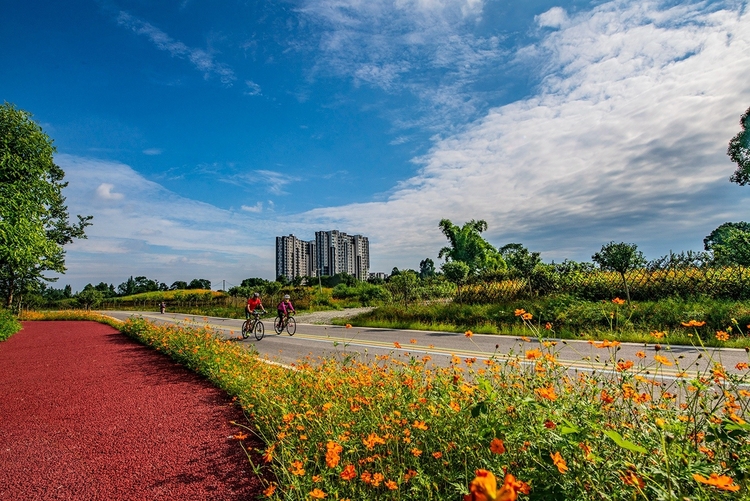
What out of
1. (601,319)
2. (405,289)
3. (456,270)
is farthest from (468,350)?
(405,289)

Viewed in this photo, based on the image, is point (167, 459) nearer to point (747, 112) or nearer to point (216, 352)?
point (216, 352)

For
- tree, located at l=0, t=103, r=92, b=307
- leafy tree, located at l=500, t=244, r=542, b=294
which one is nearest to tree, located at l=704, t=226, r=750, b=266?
Answer: leafy tree, located at l=500, t=244, r=542, b=294

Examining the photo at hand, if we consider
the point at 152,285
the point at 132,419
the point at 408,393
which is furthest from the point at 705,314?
the point at 152,285

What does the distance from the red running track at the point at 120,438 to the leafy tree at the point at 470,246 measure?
41.9m

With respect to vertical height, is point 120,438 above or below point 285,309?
below

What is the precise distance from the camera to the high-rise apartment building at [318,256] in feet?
312

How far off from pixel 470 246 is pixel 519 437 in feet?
151

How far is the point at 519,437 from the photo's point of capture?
2.18 metres

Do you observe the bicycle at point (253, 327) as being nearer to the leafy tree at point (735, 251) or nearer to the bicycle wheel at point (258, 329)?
the bicycle wheel at point (258, 329)

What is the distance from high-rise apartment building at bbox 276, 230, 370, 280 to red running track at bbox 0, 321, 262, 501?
84454mm

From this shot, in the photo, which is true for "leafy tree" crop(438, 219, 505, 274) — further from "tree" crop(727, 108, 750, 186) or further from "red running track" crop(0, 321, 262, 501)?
"red running track" crop(0, 321, 262, 501)

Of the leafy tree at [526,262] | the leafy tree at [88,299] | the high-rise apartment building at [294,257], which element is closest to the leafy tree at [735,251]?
the leafy tree at [526,262]

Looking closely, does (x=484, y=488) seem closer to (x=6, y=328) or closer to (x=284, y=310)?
(x=284, y=310)

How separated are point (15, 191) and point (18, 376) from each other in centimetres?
1021
